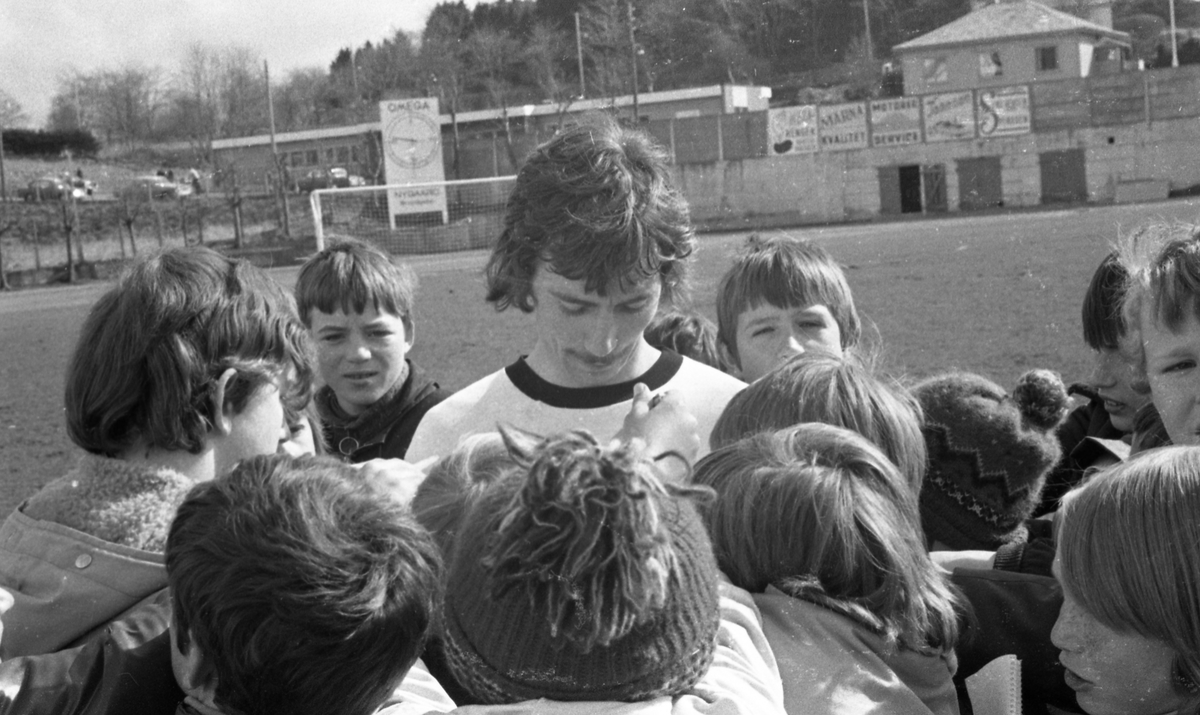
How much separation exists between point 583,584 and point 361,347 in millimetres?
2081

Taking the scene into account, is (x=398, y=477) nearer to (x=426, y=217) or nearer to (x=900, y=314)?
(x=900, y=314)

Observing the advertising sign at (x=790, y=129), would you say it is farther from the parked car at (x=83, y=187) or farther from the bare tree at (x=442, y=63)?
the parked car at (x=83, y=187)

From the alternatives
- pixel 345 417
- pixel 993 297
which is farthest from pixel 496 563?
pixel 993 297

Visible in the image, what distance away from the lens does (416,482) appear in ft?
6.23

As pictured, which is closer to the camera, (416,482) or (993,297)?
(416,482)

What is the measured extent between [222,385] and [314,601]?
626 mm

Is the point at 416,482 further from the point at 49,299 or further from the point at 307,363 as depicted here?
the point at 49,299

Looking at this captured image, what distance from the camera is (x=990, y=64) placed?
27.7 feet

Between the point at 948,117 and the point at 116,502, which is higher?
the point at 948,117

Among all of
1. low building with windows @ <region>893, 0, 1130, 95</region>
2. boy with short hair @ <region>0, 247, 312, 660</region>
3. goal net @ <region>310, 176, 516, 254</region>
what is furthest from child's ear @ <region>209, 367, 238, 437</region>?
goal net @ <region>310, 176, 516, 254</region>

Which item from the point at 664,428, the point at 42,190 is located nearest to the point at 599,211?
the point at 664,428

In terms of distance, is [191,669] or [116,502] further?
[116,502]

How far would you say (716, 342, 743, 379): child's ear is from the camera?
3.11 meters

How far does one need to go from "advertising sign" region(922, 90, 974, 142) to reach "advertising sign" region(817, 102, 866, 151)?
198 centimetres
